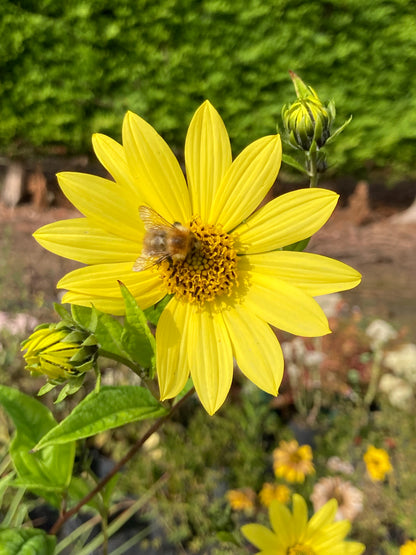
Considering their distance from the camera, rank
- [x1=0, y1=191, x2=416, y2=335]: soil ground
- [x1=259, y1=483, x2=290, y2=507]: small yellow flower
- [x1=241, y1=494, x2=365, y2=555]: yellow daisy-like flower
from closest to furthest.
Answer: [x1=241, y1=494, x2=365, y2=555]: yellow daisy-like flower < [x1=259, y1=483, x2=290, y2=507]: small yellow flower < [x1=0, y1=191, x2=416, y2=335]: soil ground

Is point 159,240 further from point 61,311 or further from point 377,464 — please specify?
point 377,464

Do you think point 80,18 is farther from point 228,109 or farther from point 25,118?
point 228,109

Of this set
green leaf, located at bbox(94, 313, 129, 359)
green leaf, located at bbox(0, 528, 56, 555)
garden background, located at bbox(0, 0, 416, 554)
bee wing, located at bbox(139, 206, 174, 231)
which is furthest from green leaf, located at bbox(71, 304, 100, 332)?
garden background, located at bbox(0, 0, 416, 554)

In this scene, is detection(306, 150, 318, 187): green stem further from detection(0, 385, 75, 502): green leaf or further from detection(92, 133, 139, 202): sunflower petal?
detection(0, 385, 75, 502): green leaf

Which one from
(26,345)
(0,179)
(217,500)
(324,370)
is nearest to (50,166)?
(0,179)

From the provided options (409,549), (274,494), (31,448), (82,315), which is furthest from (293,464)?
(82,315)

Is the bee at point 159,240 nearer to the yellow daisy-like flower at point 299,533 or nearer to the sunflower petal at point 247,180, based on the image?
the sunflower petal at point 247,180

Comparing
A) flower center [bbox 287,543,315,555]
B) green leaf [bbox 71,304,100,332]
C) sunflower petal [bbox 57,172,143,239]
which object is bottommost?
flower center [bbox 287,543,315,555]
